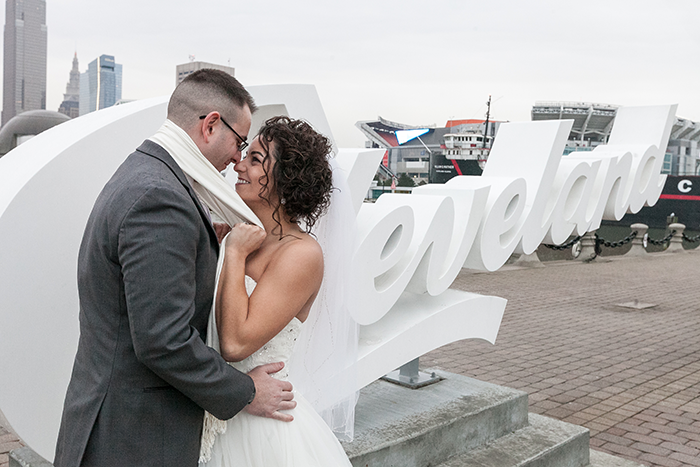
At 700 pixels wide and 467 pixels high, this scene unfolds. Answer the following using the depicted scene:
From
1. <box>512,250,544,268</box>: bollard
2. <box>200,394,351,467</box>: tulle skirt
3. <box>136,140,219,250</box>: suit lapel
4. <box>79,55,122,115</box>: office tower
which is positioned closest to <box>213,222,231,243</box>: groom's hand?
<box>136,140,219,250</box>: suit lapel

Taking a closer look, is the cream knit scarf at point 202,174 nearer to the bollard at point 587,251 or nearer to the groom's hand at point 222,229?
the groom's hand at point 222,229

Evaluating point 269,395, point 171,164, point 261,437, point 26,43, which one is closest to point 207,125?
point 171,164

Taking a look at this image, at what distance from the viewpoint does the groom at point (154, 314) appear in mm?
1631

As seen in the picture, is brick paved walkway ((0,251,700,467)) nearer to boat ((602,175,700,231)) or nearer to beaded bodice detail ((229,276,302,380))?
beaded bodice detail ((229,276,302,380))

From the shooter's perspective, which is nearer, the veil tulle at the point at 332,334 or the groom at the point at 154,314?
the groom at the point at 154,314

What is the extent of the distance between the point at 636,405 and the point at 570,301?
18.9ft

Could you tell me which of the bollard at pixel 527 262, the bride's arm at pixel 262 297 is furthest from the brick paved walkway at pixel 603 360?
the bride's arm at pixel 262 297

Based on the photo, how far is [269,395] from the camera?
6.61ft

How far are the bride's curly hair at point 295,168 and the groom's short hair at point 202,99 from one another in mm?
173

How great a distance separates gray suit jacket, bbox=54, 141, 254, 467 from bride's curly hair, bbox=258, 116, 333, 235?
1.02ft

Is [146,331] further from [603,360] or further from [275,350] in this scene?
[603,360]

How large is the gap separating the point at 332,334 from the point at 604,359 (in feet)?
20.4

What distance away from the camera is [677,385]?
6699mm

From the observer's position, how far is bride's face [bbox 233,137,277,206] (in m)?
2.09
